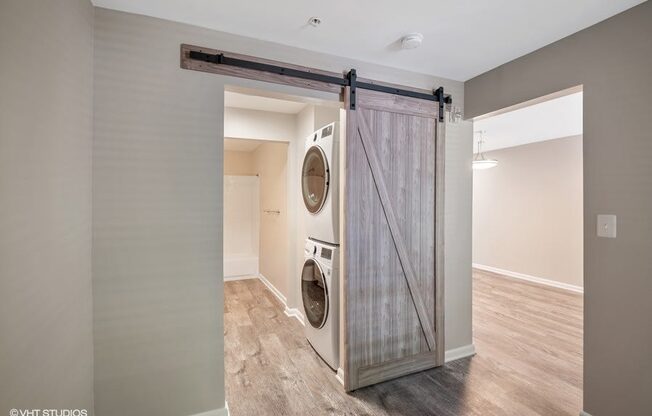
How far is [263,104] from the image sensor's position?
3359 mm

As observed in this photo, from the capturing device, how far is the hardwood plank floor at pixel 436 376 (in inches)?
79.7

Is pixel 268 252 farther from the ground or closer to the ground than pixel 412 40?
closer to the ground

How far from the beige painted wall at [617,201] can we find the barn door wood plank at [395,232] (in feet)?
3.23

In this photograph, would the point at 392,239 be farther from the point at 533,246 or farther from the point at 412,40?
the point at 533,246

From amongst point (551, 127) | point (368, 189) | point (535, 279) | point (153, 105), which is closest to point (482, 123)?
point (551, 127)

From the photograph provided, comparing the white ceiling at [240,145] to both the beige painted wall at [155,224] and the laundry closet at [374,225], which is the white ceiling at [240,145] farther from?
the beige painted wall at [155,224]

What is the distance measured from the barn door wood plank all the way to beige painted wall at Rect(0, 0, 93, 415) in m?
1.62

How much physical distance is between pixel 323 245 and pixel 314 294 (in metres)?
0.51

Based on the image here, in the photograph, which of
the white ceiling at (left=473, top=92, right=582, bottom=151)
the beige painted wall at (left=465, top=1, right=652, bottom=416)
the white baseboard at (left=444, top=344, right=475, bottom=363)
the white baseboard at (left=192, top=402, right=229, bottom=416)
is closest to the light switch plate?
the beige painted wall at (left=465, top=1, right=652, bottom=416)

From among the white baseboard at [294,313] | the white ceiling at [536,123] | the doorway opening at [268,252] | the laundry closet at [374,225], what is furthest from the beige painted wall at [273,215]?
the white ceiling at [536,123]

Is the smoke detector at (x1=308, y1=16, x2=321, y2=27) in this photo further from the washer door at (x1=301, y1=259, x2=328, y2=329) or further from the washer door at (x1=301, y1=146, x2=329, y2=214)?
the washer door at (x1=301, y1=259, x2=328, y2=329)

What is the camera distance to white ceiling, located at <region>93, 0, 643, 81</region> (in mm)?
1632

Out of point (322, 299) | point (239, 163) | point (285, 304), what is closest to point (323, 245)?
point (322, 299)

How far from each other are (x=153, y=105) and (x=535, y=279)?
609 centimetres
